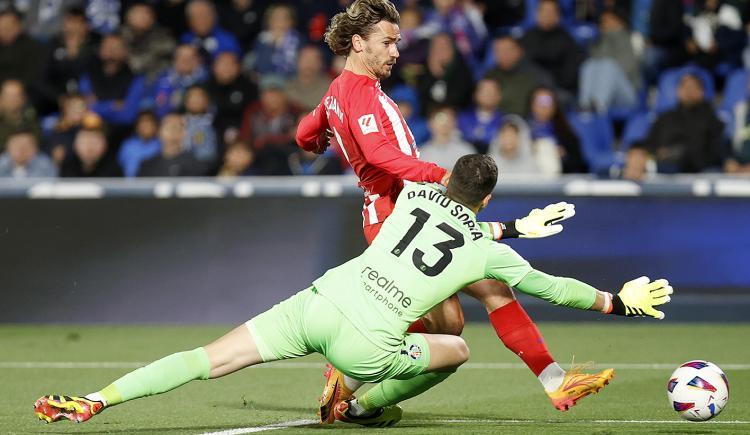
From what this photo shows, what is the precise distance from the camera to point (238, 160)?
13.7 metres

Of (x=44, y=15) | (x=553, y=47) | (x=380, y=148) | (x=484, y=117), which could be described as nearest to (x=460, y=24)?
(x=553, y=47)

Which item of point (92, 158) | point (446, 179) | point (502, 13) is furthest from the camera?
point (502, 13)

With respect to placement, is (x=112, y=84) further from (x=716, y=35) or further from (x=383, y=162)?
(x=383, y=162)

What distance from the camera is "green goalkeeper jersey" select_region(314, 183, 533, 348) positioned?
612cm

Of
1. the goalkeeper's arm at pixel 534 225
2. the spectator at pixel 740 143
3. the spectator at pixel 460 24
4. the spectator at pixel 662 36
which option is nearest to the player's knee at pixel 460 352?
the goalkeeper's arm at pixel 534 225

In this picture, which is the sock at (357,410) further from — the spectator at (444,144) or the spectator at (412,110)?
the spectator at (412,110)

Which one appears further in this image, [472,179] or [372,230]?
[372,230]

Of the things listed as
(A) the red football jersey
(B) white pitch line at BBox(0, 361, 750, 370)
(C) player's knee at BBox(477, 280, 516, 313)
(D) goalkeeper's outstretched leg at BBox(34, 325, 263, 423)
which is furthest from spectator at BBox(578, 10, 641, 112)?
(D) goalkeeper's outstretched leg at BBox(34, 325, 263, 423)

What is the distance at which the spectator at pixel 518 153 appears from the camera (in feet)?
43.4

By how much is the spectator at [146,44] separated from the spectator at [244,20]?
748 mm

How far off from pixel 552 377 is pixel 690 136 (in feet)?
25.3

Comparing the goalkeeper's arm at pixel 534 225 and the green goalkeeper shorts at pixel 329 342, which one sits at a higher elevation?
the goalkeeper's arm at pixel 534 225

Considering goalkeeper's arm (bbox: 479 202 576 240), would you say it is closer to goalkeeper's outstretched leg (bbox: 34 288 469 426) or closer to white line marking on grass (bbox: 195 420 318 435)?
goalkeeper's outstretched leg (bbox: 34 288 469 426)

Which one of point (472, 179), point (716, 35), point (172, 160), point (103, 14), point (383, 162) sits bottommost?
point (472, 179)
